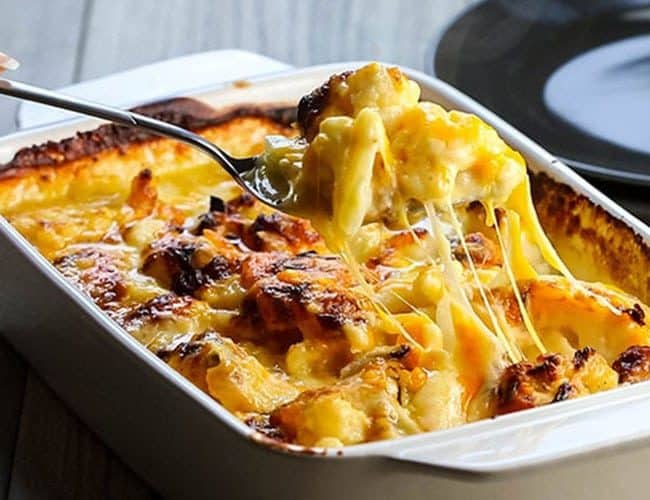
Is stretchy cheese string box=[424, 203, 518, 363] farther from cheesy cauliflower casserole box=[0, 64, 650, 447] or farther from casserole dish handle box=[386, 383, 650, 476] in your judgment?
casserole dish handle box=[386, 383, 650, 476]

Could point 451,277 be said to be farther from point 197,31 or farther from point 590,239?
point 197,31

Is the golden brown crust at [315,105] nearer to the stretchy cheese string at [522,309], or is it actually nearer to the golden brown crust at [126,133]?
the stretchy cheese string at [522,309]

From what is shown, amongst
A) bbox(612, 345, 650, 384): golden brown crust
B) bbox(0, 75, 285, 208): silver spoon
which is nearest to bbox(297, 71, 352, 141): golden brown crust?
bbox(0, 75, 285, 208): silver spoon

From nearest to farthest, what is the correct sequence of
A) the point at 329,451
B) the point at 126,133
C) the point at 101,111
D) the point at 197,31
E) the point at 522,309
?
1. the point at 329,451
2. the point at 522,309
3. the point at 101,111
4. the point at 126,133
5. the point at 197,31

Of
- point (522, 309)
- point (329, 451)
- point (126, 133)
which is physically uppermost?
point (126, 133)

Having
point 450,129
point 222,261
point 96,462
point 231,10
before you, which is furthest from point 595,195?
point 231,10

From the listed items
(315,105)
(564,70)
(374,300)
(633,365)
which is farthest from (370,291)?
(564,70)

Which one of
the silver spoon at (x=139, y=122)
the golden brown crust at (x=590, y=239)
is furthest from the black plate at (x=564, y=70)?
the silver spoon at (x=139, y=122)
